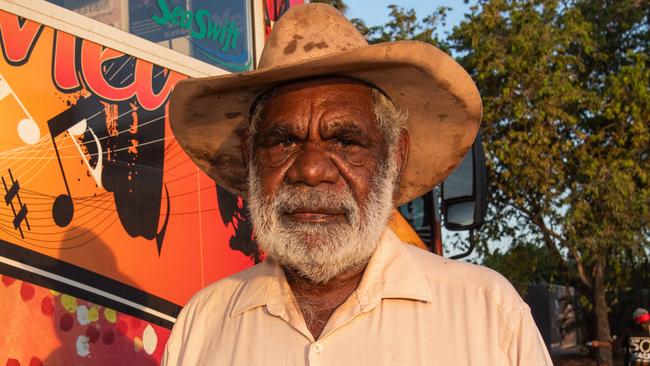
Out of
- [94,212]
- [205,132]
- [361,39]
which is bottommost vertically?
[94,212]

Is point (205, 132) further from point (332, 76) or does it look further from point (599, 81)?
point (599, 81)

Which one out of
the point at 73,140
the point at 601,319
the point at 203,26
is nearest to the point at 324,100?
the point at 73,140

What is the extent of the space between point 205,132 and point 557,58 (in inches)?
471

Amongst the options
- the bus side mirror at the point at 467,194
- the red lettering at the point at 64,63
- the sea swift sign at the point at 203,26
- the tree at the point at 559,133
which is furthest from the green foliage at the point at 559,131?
the red lettering at the point at 64,63

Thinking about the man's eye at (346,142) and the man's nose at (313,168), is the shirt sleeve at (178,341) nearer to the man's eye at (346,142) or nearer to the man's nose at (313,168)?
the man's nose at (313,168)

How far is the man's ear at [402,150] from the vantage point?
239 centimetres

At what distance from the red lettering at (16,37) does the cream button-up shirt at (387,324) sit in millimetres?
1004

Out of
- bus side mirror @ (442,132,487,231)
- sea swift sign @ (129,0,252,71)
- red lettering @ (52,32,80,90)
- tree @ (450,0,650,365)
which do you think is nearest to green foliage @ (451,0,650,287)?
tree @ (450,0,650,365)

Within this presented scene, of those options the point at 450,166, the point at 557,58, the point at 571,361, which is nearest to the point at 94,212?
the point at 450,166

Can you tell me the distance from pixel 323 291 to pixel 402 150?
1.67 ft

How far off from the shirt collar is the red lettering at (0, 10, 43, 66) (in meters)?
1.01

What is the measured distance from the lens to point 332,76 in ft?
7.38

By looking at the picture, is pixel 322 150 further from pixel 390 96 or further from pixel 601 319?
pixel 601 319

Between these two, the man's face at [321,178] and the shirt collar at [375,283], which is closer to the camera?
the shirt collar at [375,283]
